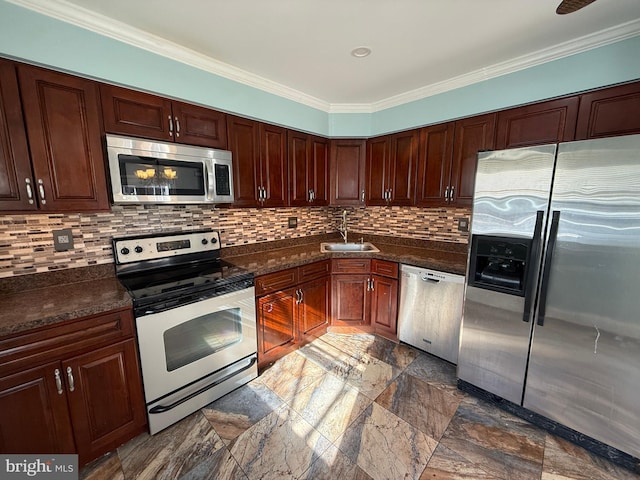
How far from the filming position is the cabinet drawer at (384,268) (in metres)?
2.58

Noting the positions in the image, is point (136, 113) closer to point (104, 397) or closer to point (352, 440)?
point (104, 397)

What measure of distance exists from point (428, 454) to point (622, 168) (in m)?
1.89

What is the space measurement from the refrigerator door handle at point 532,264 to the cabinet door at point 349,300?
1.36m

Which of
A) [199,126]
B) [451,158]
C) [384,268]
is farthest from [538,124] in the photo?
[199,126]

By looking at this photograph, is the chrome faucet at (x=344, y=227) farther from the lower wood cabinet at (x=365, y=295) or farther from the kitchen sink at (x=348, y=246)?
the lower wood cabinet at (x=365, y=295)

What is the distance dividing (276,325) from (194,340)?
0.72 metres

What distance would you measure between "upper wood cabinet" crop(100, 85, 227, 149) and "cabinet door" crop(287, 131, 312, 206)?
0.71 m

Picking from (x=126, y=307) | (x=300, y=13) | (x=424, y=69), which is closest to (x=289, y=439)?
(x=126, y=307)

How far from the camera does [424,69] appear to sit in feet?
6.93

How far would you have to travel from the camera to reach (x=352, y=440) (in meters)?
1.64

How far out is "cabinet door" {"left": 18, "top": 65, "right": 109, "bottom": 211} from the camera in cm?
139

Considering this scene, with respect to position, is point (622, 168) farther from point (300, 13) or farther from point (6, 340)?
point (6, 340)

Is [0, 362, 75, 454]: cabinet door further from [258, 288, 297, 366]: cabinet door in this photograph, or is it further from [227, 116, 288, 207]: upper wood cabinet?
[227, 116, 288, 207]: upper wood cabinet

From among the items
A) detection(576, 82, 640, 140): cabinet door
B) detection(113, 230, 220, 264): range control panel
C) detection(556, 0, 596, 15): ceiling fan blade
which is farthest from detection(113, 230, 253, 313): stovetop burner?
detection(576, 82, 640, 140): cabinet door
